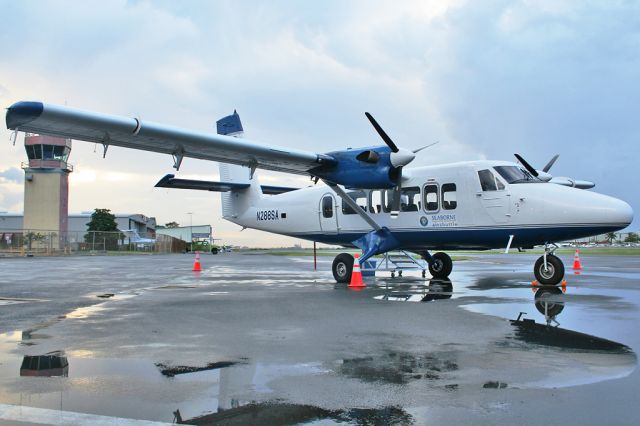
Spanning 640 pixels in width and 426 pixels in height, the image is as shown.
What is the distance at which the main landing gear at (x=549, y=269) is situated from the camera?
12.8 meters

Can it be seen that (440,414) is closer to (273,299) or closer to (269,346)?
(269,346)

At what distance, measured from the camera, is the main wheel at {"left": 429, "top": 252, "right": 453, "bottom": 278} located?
656 inches

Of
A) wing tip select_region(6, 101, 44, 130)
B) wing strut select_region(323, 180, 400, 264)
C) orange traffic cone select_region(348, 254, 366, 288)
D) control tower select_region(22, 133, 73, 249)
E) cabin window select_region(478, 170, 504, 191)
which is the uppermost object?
control tower select_region(22, 133, 73, 249)

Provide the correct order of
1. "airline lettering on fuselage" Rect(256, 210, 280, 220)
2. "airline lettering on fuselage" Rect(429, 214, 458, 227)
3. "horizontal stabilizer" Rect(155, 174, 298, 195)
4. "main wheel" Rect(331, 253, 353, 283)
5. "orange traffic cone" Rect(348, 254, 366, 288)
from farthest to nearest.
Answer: "airline lettering on fuselage" Rect(256, 210, 280, 220), "horizontal stabilizer" Rect(155, 174, 298, 195), "main wheel" Rect(331, 253, 353, 283), "airline lettering on fuselage" Rect(429, 214, 458, 227), "orange traffic cone" Rect(348, 254, 366, 288)

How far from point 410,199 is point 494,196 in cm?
240

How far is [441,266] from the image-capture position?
16797 millimetres

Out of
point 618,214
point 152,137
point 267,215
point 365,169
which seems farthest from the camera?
point 267,215

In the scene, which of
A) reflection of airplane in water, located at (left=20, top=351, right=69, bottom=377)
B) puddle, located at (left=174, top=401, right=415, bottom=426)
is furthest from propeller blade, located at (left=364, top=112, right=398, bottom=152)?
puddle, located at (left=174, top=401, right=415, bottom=426)

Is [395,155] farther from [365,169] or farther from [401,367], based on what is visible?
[401,367]

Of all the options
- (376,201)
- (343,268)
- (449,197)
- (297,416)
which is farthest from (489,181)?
(297,416)

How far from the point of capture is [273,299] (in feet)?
35.2

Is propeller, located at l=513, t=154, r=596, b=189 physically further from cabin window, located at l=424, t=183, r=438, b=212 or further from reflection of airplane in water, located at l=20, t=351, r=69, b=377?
reflection of airplane in water, located at l=20, t=351, r=69, b=377

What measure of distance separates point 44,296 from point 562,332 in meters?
9.97

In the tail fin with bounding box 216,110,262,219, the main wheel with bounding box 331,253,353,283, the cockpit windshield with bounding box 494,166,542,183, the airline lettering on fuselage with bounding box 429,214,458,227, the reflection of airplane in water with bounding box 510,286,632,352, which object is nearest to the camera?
the reflection of airplane in water with bounding box 510,286,632,352
